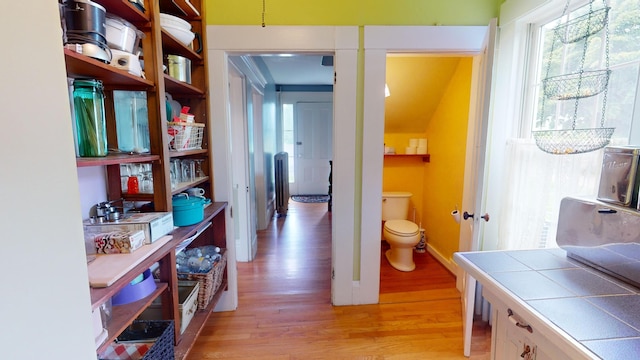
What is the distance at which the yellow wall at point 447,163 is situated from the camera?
245 centimetres

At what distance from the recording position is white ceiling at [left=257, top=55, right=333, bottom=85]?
357 centimetres

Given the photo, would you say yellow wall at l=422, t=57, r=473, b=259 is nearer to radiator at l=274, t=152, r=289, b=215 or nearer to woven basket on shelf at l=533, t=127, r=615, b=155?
woven basket on shelf at l=533, t=127, r=615, b=155

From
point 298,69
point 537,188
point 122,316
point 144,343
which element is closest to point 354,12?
point 537,188

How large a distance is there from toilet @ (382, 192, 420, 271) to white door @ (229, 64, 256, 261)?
1.42m

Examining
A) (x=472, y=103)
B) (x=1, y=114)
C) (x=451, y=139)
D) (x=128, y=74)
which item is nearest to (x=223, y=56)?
(x=128, y=74)

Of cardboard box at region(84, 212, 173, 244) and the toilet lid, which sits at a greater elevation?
cardboard box at region(84, 212, 173, 244)

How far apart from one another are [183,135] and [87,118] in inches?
22.0

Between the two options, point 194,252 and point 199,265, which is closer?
point 199,265

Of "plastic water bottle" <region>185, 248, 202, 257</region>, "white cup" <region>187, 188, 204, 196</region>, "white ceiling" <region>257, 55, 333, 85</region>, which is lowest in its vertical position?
"plastic water bottle" <region>185, 248, 202, 257</region>

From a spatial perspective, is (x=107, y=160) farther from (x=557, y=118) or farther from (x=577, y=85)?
(x=557, y=118)

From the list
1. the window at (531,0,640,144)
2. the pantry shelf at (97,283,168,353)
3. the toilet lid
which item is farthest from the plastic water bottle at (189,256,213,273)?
the window at (531,0,640,144)

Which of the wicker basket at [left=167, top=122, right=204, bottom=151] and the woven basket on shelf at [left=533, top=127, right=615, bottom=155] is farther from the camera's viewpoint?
the wicker basket at [left=167, top=122, right=204, bottom=151]

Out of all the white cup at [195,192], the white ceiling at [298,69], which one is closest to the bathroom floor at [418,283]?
the white cup at [195,192]

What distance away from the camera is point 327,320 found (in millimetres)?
2010
